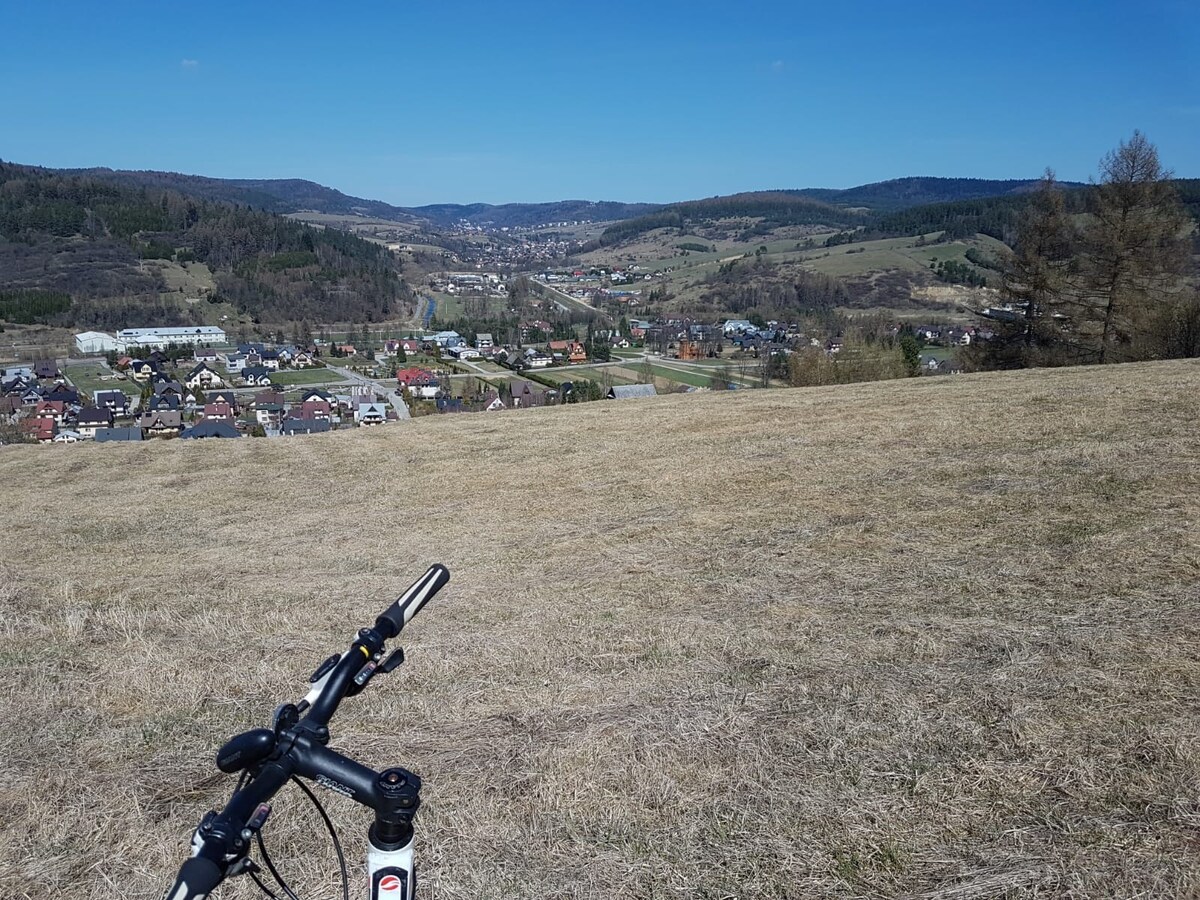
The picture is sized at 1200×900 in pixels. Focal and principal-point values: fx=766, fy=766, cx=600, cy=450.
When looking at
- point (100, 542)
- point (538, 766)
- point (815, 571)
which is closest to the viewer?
point (538, 766)

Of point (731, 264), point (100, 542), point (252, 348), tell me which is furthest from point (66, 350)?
point (731, 264)

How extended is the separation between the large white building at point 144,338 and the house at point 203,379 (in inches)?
929

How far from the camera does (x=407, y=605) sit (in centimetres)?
254

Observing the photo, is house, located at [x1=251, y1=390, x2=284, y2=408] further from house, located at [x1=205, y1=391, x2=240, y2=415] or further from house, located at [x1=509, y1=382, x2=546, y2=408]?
house, located at [x1=509, y1=382, x2=546, y2=408]

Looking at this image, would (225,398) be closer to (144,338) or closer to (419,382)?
(419,382)

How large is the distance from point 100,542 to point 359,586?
16.1 ft

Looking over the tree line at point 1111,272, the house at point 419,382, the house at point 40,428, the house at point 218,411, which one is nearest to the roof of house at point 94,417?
the house at point 40,428

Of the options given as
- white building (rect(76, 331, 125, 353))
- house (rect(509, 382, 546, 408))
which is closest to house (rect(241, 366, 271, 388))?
white building (rect(76, 331, 125, 353))

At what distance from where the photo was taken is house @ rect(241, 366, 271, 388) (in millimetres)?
77669

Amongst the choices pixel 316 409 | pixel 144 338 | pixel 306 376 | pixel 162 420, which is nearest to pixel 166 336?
pixel 144 338

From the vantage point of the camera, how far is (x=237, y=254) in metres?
152

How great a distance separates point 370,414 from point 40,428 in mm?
18594

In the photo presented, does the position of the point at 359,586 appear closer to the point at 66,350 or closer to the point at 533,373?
the point at 533,373

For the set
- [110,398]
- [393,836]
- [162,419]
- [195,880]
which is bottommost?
[162,419]
